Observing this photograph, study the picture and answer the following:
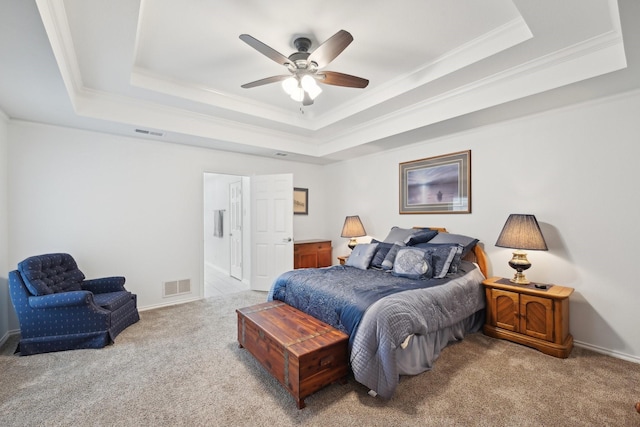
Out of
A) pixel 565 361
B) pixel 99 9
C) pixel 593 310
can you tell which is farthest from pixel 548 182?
pixel 99 9

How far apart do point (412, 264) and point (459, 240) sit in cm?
86

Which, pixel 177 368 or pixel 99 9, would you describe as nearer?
pixel 99 9

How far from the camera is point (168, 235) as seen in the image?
4.26 m

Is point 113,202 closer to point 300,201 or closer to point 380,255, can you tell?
point 300,201

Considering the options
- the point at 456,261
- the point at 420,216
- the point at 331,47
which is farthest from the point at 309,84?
the point at 420,216

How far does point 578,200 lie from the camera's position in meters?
2.86

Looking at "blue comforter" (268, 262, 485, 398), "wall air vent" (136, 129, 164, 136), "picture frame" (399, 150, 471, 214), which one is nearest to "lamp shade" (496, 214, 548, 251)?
"blue comforter" (268, 262, 485, 398)

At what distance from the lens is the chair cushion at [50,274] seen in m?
2.79

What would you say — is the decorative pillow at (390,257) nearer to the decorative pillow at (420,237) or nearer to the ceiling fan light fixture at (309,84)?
the decorative pillow at (420,237)

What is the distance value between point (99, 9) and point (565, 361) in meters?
4.66

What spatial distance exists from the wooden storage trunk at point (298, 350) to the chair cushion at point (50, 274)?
2143mm

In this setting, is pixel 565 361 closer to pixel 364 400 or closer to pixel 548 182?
pixel 548 182

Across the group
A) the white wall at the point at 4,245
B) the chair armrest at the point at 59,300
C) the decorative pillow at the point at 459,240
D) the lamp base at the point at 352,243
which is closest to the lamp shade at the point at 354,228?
the lamp base at the point at 352,243

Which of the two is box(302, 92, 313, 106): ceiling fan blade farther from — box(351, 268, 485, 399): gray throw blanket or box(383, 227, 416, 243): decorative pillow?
box(383, 227, 416, 243): decorative pillow
